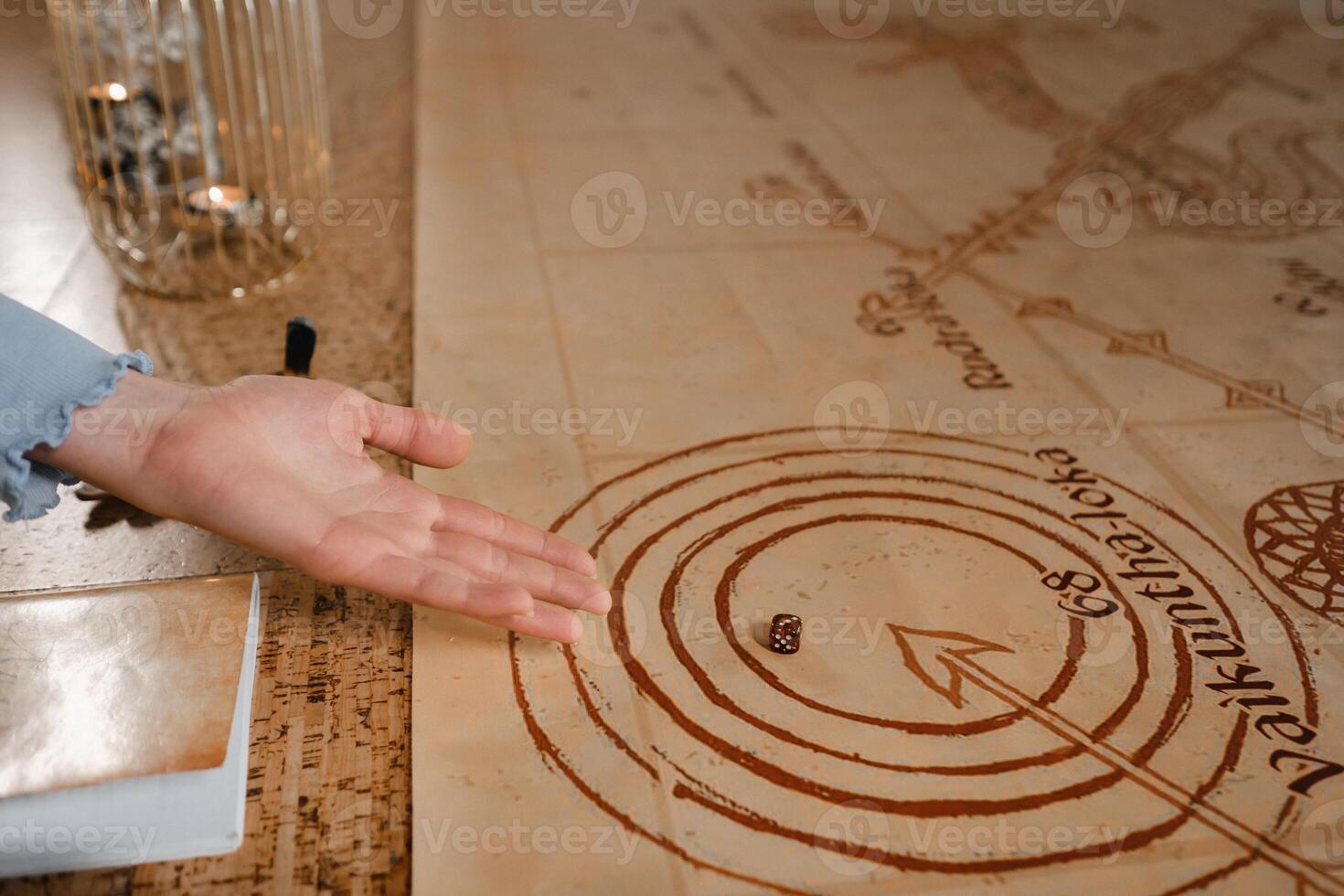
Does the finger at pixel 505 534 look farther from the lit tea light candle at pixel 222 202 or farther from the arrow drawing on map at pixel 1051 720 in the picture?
the lit tea light candle at pixel 222 202

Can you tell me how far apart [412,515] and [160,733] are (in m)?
0.24

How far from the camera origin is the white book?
0.73 meters

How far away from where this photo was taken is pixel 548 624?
2.85 ft

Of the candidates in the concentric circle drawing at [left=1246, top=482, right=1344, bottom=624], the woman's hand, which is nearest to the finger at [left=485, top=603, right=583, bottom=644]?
the woman's hand

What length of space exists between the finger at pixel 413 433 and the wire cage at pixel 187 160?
1.84ft

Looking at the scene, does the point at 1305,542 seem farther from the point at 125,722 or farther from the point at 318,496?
the point at 125,722

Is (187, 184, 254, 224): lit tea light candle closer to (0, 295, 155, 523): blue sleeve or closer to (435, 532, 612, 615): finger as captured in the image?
(0, 295, 155, 523): blue sleeve

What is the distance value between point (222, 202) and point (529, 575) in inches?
36.1

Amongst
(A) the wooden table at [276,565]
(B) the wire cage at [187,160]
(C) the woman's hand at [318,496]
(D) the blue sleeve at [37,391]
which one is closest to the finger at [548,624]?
(C) the woman's hand at [318,496]

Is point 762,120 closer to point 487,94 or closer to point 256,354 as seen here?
point 487,94

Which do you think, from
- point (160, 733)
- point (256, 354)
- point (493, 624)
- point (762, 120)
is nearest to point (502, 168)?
point (762, 120)

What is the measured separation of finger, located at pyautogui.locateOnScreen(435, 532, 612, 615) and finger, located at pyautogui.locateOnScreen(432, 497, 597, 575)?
0.05 ft

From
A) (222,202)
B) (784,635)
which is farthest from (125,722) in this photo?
(222,202)

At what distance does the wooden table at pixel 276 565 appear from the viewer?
2.48 ft
